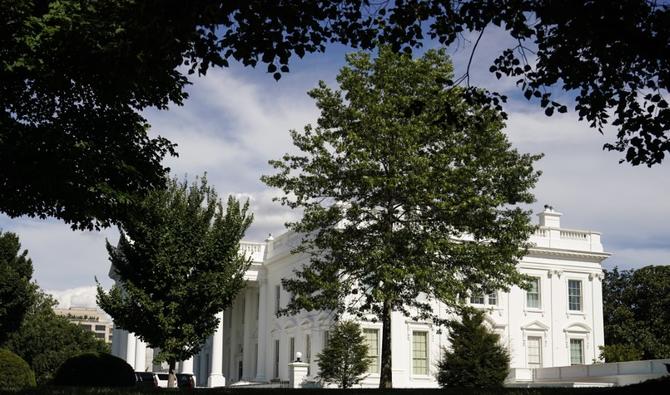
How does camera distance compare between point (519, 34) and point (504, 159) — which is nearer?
point (519, 34)

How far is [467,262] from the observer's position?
1000 inches

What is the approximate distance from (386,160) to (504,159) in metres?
3.77

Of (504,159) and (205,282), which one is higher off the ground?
(504,159)

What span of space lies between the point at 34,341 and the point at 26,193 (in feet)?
161

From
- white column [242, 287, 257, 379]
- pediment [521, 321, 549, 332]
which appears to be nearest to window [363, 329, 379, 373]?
pediment [521, 321, 549, 332]

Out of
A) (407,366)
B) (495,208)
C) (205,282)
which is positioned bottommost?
(407,366)

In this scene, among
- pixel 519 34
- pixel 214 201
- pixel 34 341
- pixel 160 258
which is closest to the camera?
pixel 519 34

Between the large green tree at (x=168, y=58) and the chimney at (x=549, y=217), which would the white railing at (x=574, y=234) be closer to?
the chimney at (x=549, y=217)

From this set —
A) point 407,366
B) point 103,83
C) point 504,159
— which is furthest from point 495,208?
point 407,366

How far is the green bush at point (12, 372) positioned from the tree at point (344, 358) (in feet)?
42.6

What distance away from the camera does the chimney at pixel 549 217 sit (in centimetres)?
5100

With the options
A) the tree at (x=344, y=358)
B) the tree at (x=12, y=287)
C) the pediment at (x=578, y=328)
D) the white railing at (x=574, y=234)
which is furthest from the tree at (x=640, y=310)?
the tree at (x=12, y=287)

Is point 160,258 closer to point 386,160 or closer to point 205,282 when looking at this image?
point 205,282

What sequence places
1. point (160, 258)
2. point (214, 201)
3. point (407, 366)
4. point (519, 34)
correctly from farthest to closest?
1. point (407, 366)
2. point (214, 201)
3. point (160, 258)
4. point (519, 34)
